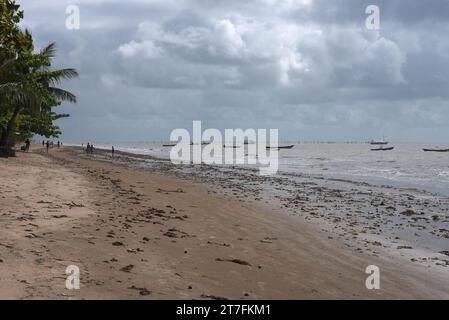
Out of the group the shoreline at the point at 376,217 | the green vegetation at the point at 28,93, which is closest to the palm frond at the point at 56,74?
the green vegetation at the point at 28,93

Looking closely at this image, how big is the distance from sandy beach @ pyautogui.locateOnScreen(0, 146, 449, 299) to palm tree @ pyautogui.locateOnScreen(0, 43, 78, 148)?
14691 millimetres

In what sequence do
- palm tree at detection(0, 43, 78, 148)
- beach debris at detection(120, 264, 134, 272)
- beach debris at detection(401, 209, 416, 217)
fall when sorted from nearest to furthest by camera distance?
beach debris at detection(120, 264, 134, 272) → beach debris at detection(401, 209, 416, 217) → palm tree at detection(0, 43, 78, 148)

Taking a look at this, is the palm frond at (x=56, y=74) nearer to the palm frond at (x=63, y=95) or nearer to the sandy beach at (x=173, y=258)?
the palm frond at (x=63, y=95)

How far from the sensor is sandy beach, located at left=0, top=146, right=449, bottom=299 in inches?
240

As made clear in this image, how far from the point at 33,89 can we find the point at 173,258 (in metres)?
23.1

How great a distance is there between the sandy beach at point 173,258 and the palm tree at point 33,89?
48.2ft

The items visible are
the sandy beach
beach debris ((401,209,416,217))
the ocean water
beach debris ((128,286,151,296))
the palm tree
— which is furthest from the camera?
the ocean water

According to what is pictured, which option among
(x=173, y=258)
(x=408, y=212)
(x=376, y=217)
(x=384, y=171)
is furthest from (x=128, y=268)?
(x=384, y=171)

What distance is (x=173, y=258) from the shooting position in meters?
7.89

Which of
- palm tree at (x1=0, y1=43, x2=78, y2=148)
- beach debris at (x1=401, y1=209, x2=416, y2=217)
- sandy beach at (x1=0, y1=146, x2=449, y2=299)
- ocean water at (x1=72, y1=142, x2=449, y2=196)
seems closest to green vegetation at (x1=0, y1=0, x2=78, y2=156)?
palm tree at (x1=0, y1=43, x2=78, y2=148)

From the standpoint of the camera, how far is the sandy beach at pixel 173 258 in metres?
6.10

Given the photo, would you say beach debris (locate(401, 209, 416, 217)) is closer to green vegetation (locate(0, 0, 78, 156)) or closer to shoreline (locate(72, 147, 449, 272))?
shoreline (locate(72, 147, 449, 272))
